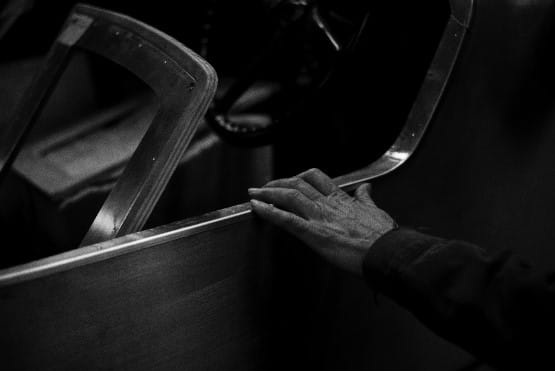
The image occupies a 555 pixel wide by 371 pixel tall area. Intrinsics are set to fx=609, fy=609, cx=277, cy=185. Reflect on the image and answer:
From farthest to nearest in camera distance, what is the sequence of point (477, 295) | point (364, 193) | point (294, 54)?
point (294, 54)
point (364, 193)
point (477, 295)

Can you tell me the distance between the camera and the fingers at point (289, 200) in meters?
0.79

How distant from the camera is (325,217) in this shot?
0.79 m

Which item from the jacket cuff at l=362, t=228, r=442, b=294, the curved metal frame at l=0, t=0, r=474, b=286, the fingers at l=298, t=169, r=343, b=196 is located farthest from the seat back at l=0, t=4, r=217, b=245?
the jacket cuff at l=362, t=228, r=442, b=294

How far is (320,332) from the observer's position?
978 millimetres

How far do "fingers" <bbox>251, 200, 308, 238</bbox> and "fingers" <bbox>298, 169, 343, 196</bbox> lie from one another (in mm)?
72

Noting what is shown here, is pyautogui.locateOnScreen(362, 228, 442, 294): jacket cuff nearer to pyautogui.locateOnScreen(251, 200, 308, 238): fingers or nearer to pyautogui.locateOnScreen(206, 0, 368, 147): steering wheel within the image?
pyautogui.locateOnScreen(251, 200, 308, 238): fingers

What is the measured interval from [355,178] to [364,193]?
76mm

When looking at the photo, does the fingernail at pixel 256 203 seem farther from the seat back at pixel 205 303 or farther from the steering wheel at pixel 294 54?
the steering wheel at pixel 294 54

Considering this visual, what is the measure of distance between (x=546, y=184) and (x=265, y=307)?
2.08 ft

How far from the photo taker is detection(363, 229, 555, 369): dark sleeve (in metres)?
0.61

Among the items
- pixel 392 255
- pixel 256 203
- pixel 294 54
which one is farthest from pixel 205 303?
pixel 294 54

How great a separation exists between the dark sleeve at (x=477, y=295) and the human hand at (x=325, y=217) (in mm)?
62

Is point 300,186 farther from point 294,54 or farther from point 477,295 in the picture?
point 294,54

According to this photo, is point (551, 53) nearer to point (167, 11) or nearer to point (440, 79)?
point (440, 79)
